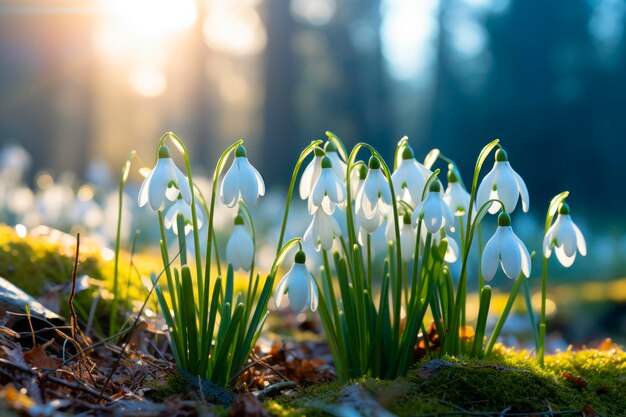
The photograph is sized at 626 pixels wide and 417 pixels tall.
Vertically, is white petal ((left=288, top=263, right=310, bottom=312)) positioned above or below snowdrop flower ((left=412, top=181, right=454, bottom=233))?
below

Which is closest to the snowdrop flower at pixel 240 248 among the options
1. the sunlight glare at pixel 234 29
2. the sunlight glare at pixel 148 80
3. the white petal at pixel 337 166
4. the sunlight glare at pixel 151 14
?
the white petal at pixel 337 166

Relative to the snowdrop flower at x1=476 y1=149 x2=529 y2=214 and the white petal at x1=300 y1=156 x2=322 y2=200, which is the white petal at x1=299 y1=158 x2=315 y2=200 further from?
the snowdrop flower at x1=476 y1=149 x2=529 y2=214

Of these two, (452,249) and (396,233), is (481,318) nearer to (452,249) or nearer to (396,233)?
(452,249)

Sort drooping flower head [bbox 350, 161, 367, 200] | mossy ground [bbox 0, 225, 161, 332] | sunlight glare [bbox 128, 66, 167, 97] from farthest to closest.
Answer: sunlight glare [bbox 128, 66, 167, 97], mossy ground [bbox 0, 225, 161, 332], drooping flower head [bbox 350, 161, 367, 200]

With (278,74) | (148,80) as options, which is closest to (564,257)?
(278,74)

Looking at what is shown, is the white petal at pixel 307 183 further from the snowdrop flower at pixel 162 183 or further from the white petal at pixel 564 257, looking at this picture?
the white petal at pixel 564 257

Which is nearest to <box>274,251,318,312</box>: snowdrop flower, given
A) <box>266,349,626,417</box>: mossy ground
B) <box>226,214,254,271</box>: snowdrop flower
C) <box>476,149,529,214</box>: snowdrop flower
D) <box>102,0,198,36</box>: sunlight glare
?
<box>226,214,254,271</box>: snowdrop flower

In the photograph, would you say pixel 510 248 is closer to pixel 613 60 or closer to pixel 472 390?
pixel 472 390

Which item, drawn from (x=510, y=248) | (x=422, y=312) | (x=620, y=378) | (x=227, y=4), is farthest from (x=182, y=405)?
(x=227, y=4)
